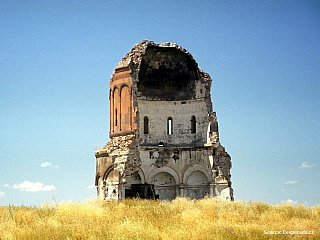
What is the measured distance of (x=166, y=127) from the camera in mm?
29469

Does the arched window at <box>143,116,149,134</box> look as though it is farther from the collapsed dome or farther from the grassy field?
the grassy field

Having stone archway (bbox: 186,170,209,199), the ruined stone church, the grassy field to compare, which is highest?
the ruined stone church

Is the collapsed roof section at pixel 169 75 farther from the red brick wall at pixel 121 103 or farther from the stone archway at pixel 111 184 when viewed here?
the stone archway at pixel 111 184

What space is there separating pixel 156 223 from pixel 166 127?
639 inches

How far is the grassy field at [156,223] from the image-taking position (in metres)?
11.8

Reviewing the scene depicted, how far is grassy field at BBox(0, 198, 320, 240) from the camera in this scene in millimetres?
11828

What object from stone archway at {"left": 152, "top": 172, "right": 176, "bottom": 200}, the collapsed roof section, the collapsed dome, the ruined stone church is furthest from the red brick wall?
stone archway at {"left": 152, "top": 172, "right": 176, "bottom": 200}

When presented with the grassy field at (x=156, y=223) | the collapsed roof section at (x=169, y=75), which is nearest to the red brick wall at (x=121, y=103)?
the collapsed roof section at (x=169, y=75)

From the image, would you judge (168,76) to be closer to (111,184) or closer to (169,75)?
(169,75)

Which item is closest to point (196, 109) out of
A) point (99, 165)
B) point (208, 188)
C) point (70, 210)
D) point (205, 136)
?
point (205, 136)

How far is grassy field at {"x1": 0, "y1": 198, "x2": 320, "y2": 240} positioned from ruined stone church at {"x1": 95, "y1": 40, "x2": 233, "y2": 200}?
961 centimetres

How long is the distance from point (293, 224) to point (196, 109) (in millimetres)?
15868

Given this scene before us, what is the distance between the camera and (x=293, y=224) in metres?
13.8

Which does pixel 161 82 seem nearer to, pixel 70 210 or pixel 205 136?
pixel 205 136
